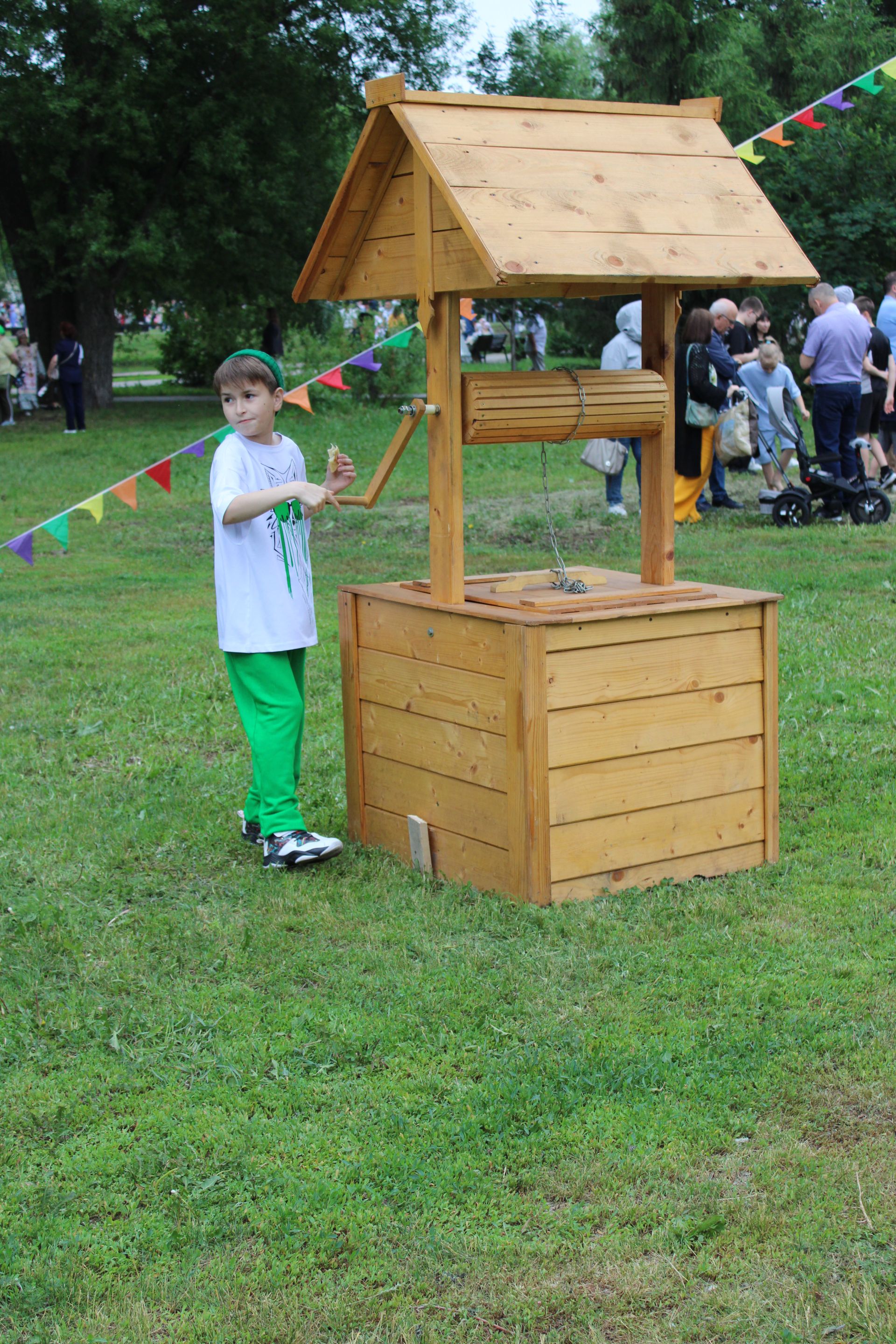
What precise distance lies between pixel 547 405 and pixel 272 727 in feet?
4.55

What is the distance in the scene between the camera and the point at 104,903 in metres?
4.59

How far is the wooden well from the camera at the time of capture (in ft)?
13.9

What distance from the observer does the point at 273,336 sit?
2880 cm

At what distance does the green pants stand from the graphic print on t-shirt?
0.27 meters

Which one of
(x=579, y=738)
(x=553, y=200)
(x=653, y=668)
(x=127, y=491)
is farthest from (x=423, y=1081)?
(x=127, y=491)

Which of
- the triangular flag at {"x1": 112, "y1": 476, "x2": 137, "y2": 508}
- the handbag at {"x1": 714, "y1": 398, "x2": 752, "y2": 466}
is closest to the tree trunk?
the handbag at {"x1": 714, "y1": 398, "x2": 752, "y2": 466}

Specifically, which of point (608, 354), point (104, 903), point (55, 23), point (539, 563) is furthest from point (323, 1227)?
point (55, 23)

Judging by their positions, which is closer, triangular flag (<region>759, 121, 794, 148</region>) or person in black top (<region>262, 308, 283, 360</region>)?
triangular flag (<region>759, 121, 794, 148</region>)

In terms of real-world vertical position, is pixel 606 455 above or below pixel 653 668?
above

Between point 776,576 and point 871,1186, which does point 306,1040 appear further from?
point 776,576

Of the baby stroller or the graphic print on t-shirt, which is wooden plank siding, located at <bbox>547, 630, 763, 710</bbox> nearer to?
the graphic print on t-shirt

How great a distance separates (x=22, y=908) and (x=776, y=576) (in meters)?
6.17

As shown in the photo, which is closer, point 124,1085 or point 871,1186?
point 871,1186

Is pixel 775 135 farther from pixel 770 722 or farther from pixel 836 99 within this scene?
pixel 770 722
